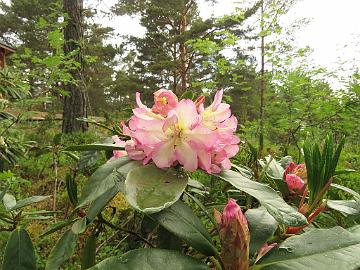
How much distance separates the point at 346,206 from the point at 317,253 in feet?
0.76

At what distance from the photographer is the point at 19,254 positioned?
0.69 metres

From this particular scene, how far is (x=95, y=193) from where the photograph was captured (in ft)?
1.75

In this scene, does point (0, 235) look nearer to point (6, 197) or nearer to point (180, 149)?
point (6, 197)

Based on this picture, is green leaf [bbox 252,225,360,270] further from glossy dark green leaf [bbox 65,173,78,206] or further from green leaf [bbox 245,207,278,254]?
glossy dark green leaf [bbox 65,173,78,206]

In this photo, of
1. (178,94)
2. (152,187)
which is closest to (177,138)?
(152,187)

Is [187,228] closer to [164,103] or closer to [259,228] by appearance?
[259,228]

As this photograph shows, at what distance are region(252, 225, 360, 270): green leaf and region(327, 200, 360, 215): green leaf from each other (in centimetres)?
14

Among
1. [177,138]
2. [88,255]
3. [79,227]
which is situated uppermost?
[177,138]

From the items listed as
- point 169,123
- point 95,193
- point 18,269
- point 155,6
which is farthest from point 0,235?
point 155,6

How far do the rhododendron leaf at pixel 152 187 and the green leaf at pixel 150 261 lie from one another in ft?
0.18

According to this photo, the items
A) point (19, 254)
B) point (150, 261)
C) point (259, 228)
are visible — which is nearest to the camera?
point (150, 261)

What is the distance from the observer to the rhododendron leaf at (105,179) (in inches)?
20.8

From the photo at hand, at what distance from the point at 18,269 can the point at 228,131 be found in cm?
48

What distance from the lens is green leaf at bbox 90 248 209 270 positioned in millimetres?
409
